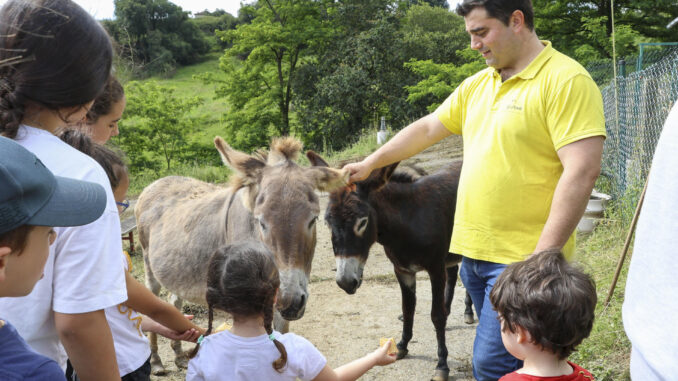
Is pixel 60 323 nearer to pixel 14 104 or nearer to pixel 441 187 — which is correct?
pixel 14 104

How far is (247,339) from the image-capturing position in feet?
6.48

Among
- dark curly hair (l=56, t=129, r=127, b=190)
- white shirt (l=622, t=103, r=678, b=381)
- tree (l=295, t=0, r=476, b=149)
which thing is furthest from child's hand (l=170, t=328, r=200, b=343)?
tree (l=295, t=0, r=476, b=149)

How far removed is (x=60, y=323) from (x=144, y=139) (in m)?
19.2

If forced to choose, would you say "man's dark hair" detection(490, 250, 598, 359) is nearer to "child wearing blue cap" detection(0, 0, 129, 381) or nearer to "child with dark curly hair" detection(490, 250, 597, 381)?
"child with dark curly hair" detection(490, 250, 597, 381)

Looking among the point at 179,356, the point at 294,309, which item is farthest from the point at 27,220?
the point at 179,356

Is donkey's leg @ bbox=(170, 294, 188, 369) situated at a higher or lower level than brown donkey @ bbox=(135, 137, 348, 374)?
lower

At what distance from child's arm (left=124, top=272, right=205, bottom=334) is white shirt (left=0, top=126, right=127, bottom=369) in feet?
1.33

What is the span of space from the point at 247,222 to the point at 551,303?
230 centimetres

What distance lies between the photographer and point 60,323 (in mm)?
1438

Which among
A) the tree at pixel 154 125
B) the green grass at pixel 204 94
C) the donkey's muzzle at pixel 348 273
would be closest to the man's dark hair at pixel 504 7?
the donkey's muzzle at pixel 348 273

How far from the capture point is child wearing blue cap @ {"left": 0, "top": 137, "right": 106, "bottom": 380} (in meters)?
1.09

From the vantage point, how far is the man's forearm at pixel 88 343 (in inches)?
56.7

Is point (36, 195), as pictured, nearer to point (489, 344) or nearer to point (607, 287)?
point (489, 344)

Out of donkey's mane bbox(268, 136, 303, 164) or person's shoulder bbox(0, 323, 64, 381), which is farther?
donkey's mane bbox(268, 136, 303, 164)
